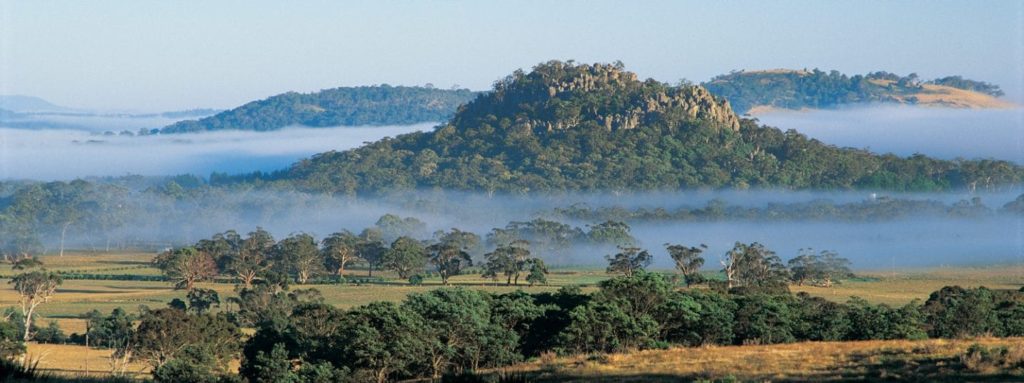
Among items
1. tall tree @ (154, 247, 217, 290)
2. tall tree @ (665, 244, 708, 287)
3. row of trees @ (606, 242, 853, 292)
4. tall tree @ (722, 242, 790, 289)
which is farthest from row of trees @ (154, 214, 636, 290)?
tall tree @ (722, 242, 790, 289)

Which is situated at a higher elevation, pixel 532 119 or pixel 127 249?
pixel 532 119

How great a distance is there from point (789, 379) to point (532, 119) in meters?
166

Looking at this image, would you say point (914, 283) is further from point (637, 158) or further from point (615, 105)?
point (615, 105)

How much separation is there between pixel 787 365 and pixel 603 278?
69718 millimetres

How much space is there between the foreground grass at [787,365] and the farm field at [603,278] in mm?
36

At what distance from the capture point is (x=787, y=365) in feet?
115

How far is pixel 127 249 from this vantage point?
504 ft

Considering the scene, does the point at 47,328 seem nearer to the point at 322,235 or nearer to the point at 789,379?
the point at 789,379

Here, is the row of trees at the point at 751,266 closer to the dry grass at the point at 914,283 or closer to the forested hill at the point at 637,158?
the dry grass at the point at 914,283

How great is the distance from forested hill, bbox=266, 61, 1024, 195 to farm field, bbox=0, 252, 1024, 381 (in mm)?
56443

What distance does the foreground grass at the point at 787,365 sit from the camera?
32438 mm

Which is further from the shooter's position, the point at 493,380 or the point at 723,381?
the point at 723,381

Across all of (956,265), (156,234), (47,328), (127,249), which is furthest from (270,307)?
(156,234)

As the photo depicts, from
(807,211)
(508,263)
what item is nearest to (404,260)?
(508,263)
